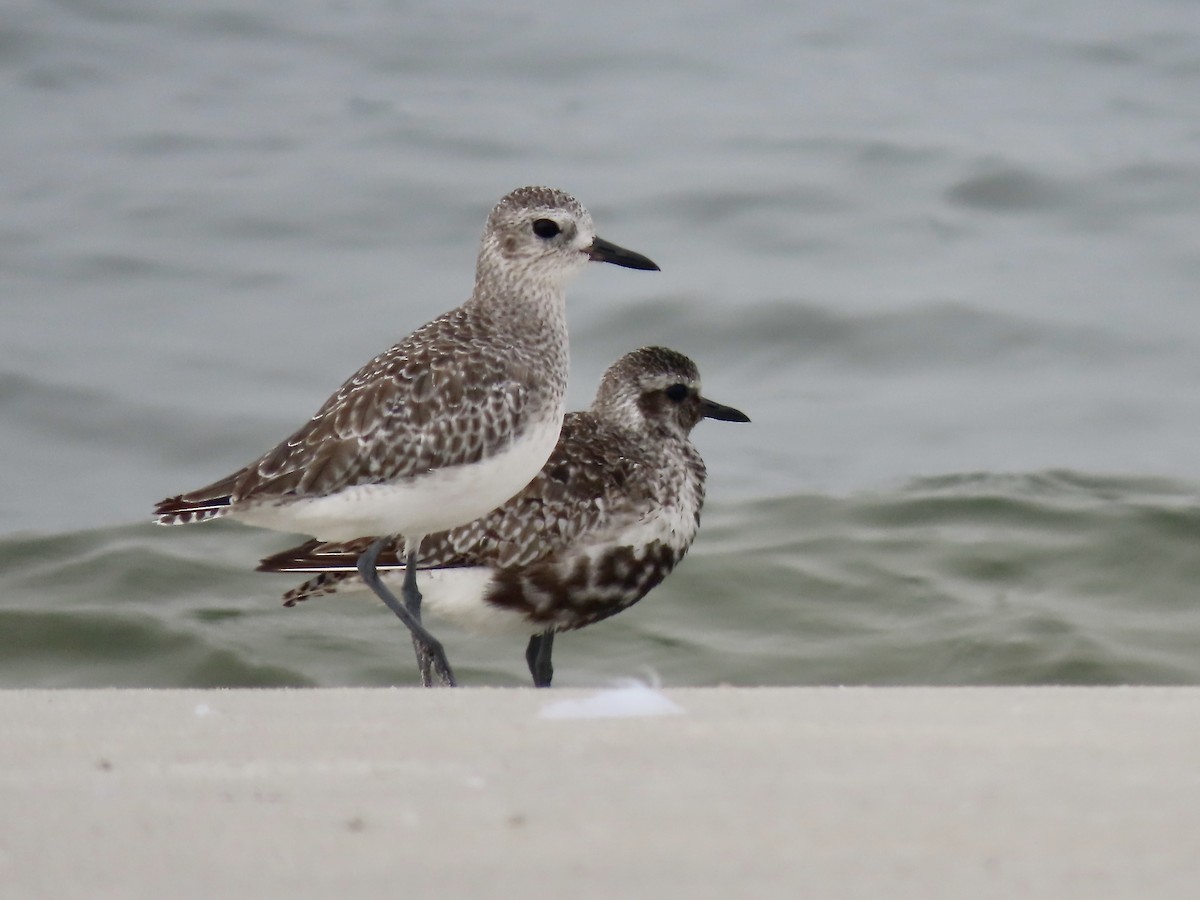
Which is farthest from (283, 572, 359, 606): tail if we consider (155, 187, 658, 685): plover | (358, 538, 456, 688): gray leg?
(155, 187, 658, 685): plover

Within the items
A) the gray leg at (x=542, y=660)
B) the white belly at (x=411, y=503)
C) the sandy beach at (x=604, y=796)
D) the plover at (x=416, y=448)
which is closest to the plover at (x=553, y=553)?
the gray leg at (x=542, y=660)

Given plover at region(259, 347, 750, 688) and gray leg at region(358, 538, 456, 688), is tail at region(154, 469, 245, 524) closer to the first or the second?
gray leg at region(358, 538, 456, 688)

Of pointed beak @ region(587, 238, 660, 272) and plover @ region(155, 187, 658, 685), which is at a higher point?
pointed beak @ region(587, 238, 660, 272)

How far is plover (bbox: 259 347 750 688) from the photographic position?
789 cm

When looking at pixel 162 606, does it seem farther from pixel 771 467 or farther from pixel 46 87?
pixel 46 87

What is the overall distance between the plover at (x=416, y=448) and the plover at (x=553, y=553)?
1.82ft

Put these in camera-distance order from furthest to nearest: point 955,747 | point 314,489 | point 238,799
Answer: point 314,489, point 955,747, point 238,799

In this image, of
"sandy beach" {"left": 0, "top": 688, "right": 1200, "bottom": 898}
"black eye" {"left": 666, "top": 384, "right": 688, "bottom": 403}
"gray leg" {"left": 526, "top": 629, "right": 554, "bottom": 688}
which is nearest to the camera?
"sandy beach" {"left": 0, "top": 688, "right": 1200, "bottom": 898}

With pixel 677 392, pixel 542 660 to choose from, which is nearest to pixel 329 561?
pixel 542 660

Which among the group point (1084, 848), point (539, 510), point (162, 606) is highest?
point (1084, 848)

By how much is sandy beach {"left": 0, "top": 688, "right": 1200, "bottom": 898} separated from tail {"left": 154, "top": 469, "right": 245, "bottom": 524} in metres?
1.84

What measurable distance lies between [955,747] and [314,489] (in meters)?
3.01

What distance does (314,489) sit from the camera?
6715mm

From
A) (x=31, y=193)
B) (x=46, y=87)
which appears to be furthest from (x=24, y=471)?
(x=46, y=87)
